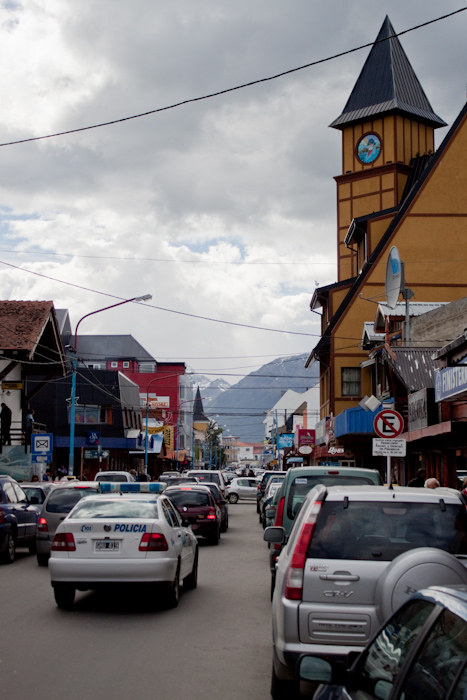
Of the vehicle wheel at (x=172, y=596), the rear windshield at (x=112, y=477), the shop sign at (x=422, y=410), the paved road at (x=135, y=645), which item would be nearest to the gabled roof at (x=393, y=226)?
the rear windshield at (x=112, y=477)

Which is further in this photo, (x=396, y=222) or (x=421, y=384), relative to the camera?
(x=396, y=222)

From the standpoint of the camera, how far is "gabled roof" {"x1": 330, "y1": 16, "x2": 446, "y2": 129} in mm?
47031

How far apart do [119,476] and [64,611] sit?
23102 millimetres

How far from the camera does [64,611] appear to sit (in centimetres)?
1126

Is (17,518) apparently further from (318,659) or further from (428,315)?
(428,315)

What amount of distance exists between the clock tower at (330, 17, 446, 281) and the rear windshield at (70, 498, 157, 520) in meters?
34.2

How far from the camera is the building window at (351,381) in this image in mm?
41969

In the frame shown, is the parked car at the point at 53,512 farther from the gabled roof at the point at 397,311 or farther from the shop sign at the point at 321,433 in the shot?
the shop sign at the point at 321,433

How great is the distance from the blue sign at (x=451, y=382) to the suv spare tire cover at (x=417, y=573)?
355 inches

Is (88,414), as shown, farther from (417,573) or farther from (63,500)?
(417,573)

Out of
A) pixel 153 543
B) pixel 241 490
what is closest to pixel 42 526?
pixel 153 543

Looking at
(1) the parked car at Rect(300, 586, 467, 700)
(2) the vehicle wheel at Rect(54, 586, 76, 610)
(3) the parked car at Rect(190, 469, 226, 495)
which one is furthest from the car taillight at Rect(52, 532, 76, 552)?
(3) the parked car at Rect(190, 469, 226, 495)

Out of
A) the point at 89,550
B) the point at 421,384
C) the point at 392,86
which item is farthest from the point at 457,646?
the point at 392,86

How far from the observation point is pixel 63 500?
701 inches
